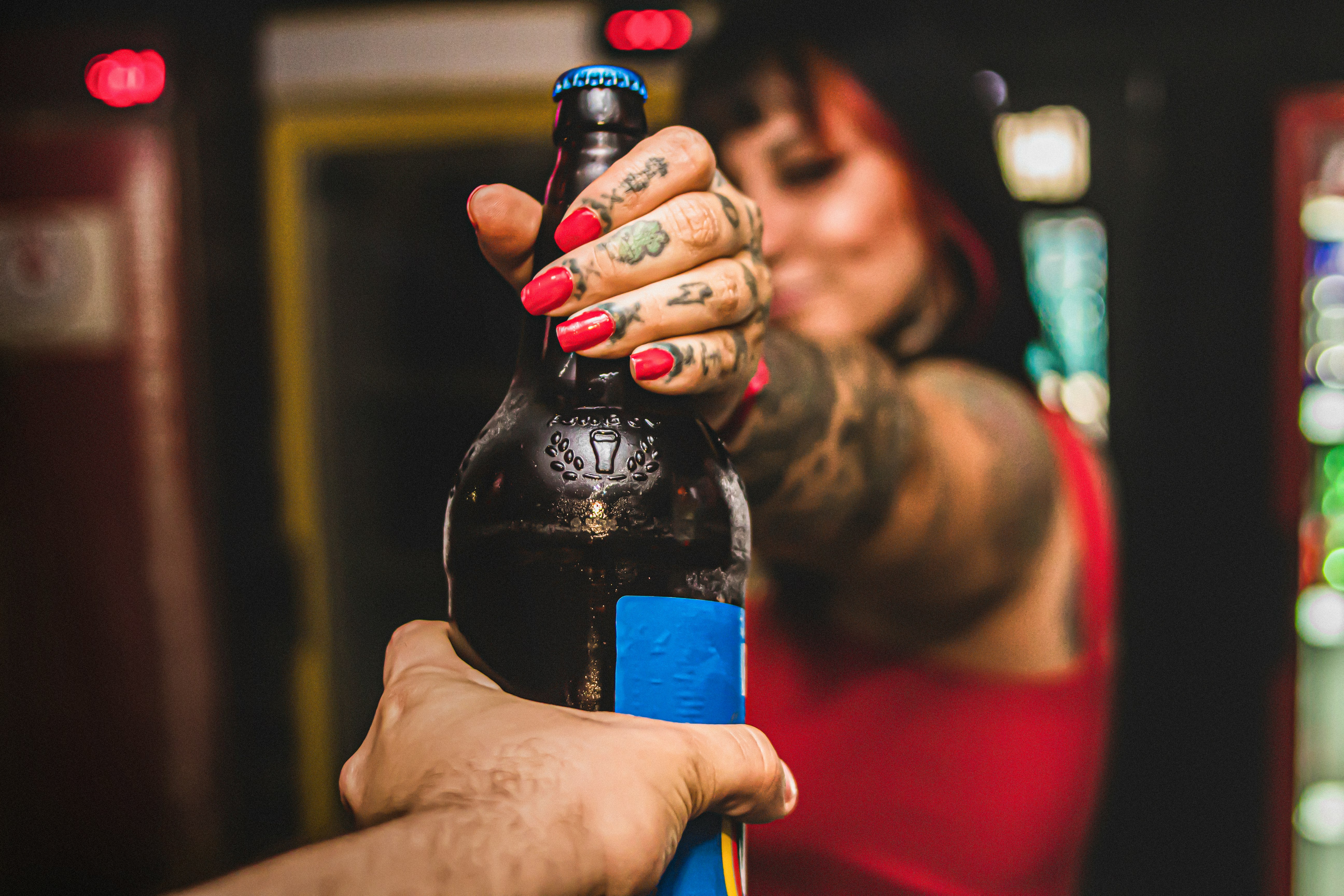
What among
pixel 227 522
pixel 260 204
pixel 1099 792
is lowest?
pixel 1099 792

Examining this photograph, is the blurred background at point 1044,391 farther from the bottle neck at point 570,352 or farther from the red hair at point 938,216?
the bottle neck at point 570,352

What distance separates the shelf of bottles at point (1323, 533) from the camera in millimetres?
1806

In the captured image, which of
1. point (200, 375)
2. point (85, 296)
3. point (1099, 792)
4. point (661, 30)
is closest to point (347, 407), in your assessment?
point (200, 375)

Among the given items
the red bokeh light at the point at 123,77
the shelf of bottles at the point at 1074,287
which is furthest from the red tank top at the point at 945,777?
the red bokeh light at the point at 123,77

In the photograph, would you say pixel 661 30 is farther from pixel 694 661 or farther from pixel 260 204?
pixel 694 661

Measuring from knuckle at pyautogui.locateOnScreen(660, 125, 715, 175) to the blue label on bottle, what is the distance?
231 mm

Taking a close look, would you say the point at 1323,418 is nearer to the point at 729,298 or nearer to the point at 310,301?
the point at 729,298

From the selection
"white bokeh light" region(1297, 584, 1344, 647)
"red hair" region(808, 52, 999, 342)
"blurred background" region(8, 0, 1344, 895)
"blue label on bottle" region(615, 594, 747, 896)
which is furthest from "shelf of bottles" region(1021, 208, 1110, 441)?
"blue label on bottle" region(615, 594, 747, 896)

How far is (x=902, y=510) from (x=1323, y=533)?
1.39 meters

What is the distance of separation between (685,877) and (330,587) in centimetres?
225

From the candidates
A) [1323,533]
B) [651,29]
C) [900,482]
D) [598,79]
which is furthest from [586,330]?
[1323,533]

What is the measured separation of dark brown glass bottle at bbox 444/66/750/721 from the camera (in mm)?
429

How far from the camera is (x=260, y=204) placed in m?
2.25

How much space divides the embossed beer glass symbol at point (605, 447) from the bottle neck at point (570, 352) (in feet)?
0.08
